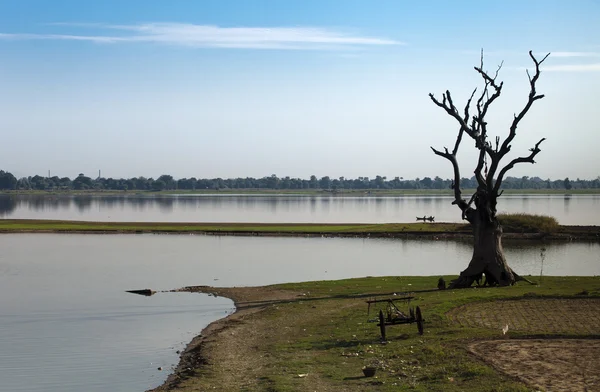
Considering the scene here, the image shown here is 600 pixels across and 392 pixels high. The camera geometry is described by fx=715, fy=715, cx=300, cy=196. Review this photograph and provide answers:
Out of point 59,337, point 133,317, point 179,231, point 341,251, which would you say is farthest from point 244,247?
point 59,337

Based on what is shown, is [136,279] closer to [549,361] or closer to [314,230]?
[549,361]

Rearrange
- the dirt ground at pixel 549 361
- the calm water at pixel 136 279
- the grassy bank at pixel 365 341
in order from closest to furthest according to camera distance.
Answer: the dirt ground at pixel 549 361, the grassy bank at pixel 365 341, the calm water at pixel 136 279

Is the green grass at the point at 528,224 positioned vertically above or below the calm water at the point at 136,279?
above

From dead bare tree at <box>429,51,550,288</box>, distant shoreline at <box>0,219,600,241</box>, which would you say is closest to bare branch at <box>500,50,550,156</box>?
dead bare tree at <box>429,51,550,288</box>

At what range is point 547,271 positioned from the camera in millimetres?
49750

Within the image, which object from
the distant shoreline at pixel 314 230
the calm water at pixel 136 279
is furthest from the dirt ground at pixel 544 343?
the distant shoreline at pixel 314 230

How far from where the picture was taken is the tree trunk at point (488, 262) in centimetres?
3494

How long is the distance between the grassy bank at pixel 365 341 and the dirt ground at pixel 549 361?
494mm

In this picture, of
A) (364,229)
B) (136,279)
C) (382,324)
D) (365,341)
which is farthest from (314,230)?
(382,324)

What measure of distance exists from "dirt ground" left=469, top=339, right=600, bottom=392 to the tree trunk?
565 inches

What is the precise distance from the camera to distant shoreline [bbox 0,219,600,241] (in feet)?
275

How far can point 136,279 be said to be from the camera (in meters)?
45.2

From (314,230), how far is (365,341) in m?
68.2

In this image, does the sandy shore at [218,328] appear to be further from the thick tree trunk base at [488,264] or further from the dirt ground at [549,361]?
the thick tree trunk base at [488,264]
